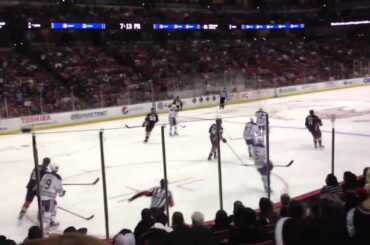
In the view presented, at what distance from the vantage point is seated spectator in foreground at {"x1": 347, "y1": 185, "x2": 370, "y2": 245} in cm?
276

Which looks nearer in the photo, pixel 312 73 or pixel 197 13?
pixel 312 73


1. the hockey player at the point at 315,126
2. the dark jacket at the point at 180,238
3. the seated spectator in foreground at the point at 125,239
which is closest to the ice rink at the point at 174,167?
the hockey player at the point at 315,126

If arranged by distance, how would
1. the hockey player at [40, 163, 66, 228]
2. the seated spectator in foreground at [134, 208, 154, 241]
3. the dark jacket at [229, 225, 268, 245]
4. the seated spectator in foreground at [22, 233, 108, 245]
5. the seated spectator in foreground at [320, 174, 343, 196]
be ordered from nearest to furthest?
the seated spectator in foreground at [22, 233, 108, 245] → the dark jacket at [229, 225, 268, 245] → the seated spectator in foreground at [134, 208, 154, 241] → the seated spectator in foreground at [320, 174, 343, 196] → the hockey player at [40, 163, 66, 228]

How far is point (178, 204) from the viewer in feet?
24.8

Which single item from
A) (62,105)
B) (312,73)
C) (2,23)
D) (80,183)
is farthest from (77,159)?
(312,73)

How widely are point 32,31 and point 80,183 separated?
18.9m

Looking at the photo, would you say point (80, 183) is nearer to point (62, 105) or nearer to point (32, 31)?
point (62, 105)

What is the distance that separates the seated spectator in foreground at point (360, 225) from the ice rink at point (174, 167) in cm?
375

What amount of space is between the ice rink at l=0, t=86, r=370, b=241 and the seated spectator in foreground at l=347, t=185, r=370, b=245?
3751 mm

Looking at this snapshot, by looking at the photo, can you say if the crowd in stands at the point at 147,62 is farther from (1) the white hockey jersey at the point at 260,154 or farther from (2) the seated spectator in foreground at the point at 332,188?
(2) the seated spectator in foreground at the point at 332,188

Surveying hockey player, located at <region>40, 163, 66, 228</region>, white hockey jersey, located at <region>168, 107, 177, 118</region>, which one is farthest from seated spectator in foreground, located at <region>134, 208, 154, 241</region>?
white hockey jersey, located at <region>168, 107, 177, 118</region>

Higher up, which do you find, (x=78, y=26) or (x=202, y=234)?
(x=78, y=26)

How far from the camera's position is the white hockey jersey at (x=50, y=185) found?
6.48 meters

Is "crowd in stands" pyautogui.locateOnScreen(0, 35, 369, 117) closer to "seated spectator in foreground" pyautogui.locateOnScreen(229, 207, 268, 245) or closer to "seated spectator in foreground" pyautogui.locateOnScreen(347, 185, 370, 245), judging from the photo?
"seated spectator in foreground" pyautogui.locateOnScreen(229, 207, 268, 245)
